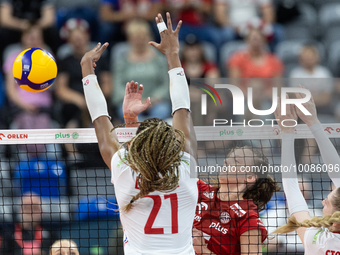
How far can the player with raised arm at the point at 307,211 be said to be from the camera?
2.73 metres

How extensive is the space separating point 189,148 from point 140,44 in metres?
4.69

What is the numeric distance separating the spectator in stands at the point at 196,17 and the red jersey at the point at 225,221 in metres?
4.60

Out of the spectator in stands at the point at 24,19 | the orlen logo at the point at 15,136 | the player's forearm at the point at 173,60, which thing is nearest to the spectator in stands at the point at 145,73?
the spectator in stands at the point at 24,19

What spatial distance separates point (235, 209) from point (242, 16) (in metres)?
5.32

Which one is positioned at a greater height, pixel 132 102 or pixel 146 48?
pixel 146 48

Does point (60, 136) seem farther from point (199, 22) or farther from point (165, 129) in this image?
point (199, 22)

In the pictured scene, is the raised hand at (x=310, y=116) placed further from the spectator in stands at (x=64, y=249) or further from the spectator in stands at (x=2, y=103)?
the spectator in stands at (x=2, y=103)

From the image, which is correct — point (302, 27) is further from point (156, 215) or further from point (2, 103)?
point (156, 215)

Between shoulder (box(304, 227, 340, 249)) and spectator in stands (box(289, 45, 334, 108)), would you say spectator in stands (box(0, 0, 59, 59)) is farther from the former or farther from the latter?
shoulder (box(304, 227, 340, 249))

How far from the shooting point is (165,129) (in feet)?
7.88

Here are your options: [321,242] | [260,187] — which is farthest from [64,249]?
[321,242]

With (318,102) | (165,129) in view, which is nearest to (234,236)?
(165,129)

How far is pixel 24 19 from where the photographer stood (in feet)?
24.5

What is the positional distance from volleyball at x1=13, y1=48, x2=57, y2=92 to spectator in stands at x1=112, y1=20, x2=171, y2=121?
9.57ft
